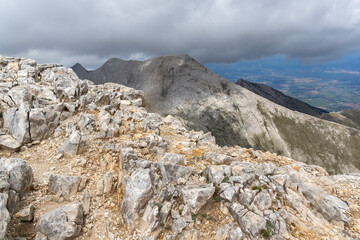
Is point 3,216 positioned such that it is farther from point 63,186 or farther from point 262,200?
point 262,200

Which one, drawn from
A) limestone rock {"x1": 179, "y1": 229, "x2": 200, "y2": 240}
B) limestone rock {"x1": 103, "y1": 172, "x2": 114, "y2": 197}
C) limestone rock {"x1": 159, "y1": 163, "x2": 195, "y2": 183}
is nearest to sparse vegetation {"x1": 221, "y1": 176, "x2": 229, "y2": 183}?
limestone rock {"x1": 159, "y1": 163, "x2": 195, "y2": 183}

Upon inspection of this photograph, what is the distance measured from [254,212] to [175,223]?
5696mm

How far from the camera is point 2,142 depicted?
577 inches

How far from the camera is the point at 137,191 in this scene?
39.0ft

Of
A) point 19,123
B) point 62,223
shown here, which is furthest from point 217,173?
point 19,123

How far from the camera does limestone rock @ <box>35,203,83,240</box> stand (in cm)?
977

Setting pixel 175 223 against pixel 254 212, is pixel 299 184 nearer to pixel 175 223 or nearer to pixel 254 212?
pixel 254 212

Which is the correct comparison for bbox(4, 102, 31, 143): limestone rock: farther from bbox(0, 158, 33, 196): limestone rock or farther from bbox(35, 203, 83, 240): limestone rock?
bbox(35, 203, 83, 240): limestone rock

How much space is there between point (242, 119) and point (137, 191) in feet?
444

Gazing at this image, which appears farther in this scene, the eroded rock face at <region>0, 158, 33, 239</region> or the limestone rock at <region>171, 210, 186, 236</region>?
the limestone rock at <region>171, 210, 186, 236</region>

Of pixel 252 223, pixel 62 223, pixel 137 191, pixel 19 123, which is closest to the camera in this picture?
pixel 62 223

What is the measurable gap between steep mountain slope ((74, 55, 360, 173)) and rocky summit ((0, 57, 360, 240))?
110553 millimetres

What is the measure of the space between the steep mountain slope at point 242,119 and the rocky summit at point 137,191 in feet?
363

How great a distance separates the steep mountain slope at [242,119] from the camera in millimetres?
129000
